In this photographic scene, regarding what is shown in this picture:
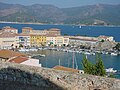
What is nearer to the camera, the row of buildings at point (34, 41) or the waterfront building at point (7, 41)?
the waterfront building at point (7, 41)

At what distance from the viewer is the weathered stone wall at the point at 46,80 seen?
615cm

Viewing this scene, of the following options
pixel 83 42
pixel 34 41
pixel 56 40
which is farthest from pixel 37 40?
pixel 83 42

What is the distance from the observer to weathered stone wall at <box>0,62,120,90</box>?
6.15 m

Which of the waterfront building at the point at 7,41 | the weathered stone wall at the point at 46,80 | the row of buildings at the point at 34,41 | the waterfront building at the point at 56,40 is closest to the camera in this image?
the weathered stone wall at the point at 46,80

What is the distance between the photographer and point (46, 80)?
695cm

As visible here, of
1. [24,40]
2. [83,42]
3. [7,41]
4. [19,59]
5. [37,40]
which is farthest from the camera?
[83,42]

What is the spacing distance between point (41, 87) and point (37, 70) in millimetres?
427

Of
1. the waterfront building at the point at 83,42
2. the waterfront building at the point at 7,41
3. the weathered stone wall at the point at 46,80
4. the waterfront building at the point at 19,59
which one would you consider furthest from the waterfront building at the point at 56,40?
the weathered stone wall at the point at 46,80

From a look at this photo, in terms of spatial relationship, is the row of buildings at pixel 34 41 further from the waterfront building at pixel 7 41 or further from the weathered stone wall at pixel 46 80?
the weathered stone wall at pixel 46 80

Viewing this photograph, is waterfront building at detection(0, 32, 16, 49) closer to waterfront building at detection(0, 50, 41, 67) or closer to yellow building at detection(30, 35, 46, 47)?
yellow building at detection(30, 35, 46, 47)

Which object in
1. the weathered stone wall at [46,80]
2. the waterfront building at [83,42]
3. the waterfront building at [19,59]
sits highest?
the weathered stone wall at [46,80]

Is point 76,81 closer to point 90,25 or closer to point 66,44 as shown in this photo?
point 66,44

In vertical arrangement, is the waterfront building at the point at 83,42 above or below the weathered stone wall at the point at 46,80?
below

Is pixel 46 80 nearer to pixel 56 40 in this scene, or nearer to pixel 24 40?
pixel 24 40
